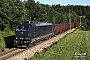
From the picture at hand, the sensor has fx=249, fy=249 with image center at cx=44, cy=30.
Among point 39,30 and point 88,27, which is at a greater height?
point 39,30

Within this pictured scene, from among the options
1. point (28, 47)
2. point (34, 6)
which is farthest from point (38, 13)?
point (28, 47)

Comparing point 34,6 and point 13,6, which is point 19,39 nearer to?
point 13,6

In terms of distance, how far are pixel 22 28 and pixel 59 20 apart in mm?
63064

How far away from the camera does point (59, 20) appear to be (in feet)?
298

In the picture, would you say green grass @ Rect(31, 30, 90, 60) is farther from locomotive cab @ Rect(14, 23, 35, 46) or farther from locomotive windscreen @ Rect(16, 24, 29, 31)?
locomotive windscreen @ Rect(16, 24, 29, 31)

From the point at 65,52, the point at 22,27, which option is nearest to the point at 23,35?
the point at 22,27

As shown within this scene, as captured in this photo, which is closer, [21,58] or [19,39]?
[21,58]


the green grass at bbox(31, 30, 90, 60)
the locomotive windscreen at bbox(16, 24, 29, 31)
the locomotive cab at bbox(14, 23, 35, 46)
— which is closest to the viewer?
the green grass at bbox(31, 30, 90, 60)

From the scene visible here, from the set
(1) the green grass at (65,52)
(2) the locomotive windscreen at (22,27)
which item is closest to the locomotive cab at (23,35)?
(2) the locomotive windscreen at (22,27)

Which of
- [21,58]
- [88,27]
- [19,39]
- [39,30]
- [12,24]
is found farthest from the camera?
[88,27]

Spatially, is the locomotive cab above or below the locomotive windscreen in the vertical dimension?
below

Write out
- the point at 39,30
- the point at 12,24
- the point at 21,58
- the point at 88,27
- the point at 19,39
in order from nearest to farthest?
the point at 21,58
the point at 19,39
the point at 39,30
the point at 12,24
the point at 88,27

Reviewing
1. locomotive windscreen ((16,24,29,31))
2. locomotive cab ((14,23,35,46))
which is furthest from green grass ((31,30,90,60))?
locomotive windscreen ((16,24,29,31))

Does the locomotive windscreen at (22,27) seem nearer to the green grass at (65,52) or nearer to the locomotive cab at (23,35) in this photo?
the locomotive cab at (23,35)
